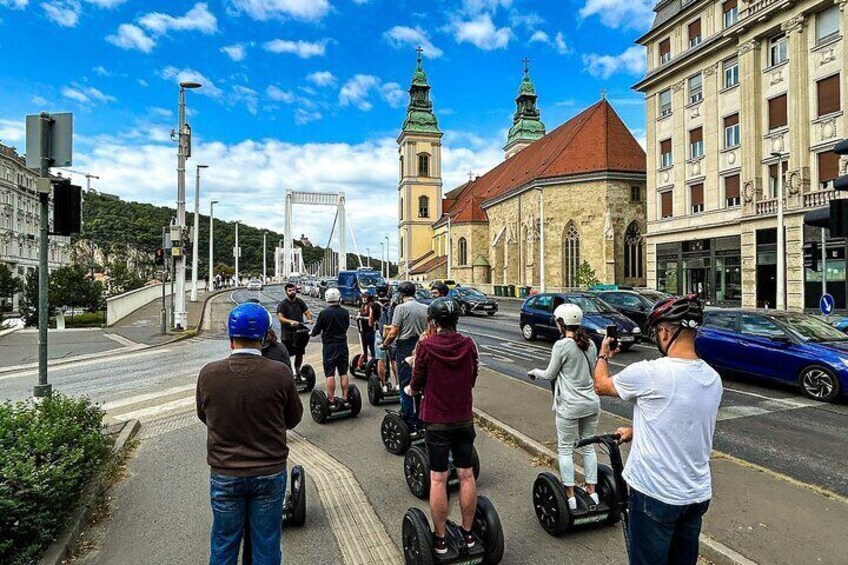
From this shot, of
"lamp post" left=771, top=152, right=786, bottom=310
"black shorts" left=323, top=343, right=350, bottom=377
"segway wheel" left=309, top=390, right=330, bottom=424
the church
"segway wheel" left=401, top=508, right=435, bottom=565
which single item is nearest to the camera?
"segway wheel" left=401, top=508, right=435, bottom=565

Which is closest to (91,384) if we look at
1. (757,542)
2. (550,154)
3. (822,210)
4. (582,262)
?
(757,542)

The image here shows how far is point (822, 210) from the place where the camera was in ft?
18.3

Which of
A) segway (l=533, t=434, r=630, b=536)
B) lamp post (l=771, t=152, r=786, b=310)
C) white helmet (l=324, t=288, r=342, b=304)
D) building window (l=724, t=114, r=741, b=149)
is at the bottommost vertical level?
segway (l=533, t=434, r=630, b=536)

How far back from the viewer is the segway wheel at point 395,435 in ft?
18.7

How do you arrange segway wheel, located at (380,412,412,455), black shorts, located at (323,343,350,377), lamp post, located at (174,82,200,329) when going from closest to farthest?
segway wheel, located at (380,412,412,455)
black shorts, located at (323,343,350,377)
lamp post, located at (174,82,200,329)

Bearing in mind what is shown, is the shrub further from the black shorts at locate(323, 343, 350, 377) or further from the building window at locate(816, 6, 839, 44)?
the building window at locate(816, 6, 839, 44)

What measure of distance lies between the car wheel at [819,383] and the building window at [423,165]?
69.7 meters

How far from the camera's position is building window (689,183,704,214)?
2990cm

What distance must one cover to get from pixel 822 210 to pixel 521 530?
472 cm

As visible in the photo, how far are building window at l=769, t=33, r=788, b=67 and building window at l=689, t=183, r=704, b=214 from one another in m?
6.94

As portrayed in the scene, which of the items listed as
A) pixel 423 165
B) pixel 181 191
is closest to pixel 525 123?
pixel 423 165

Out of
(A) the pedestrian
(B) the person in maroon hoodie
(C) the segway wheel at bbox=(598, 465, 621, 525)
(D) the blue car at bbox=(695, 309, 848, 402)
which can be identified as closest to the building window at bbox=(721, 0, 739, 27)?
(D) the blue car at bbox=(695, 309, 848, 402)

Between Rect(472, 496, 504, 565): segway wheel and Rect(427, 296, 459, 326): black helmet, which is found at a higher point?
Rect(427, 296, 459, 326): black helmet

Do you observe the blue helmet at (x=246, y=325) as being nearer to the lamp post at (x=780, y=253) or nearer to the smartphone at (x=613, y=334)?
the smartphone at (x=613, y=334)
